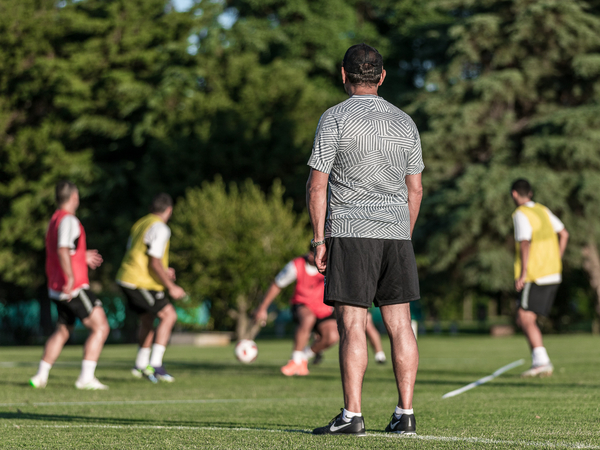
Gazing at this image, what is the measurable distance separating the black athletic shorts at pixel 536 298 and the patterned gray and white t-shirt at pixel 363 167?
17.6 feet

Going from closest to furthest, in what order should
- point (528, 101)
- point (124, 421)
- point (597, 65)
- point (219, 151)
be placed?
point (124, 421), point (597, 65), point (528, 101), point (219, 151)

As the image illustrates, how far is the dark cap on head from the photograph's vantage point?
4883mm

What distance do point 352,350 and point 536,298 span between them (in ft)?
18.7

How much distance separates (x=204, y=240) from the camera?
94.4 feet

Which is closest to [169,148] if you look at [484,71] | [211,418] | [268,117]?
[268,117]

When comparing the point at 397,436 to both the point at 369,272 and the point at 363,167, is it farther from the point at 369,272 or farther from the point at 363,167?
the point at 363,167

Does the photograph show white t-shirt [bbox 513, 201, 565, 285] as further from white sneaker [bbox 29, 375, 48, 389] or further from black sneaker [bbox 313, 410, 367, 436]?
black sneaker [bbox 313, 410, 367, 436]

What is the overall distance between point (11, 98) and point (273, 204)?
40.4 ft

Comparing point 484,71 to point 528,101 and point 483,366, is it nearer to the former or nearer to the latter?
point 528,101

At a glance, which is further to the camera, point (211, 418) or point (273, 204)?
point (273, 204)

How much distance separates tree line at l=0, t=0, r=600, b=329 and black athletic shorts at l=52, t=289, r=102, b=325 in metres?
19.3

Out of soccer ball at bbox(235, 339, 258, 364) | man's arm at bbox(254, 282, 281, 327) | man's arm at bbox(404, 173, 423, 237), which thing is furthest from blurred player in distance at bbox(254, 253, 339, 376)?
man's arm at bbox(404, 173, 423, 237)

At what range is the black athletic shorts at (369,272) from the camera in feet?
15.4

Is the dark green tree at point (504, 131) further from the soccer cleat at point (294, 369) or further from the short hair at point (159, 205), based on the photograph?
the short hair at point (159, 205)
